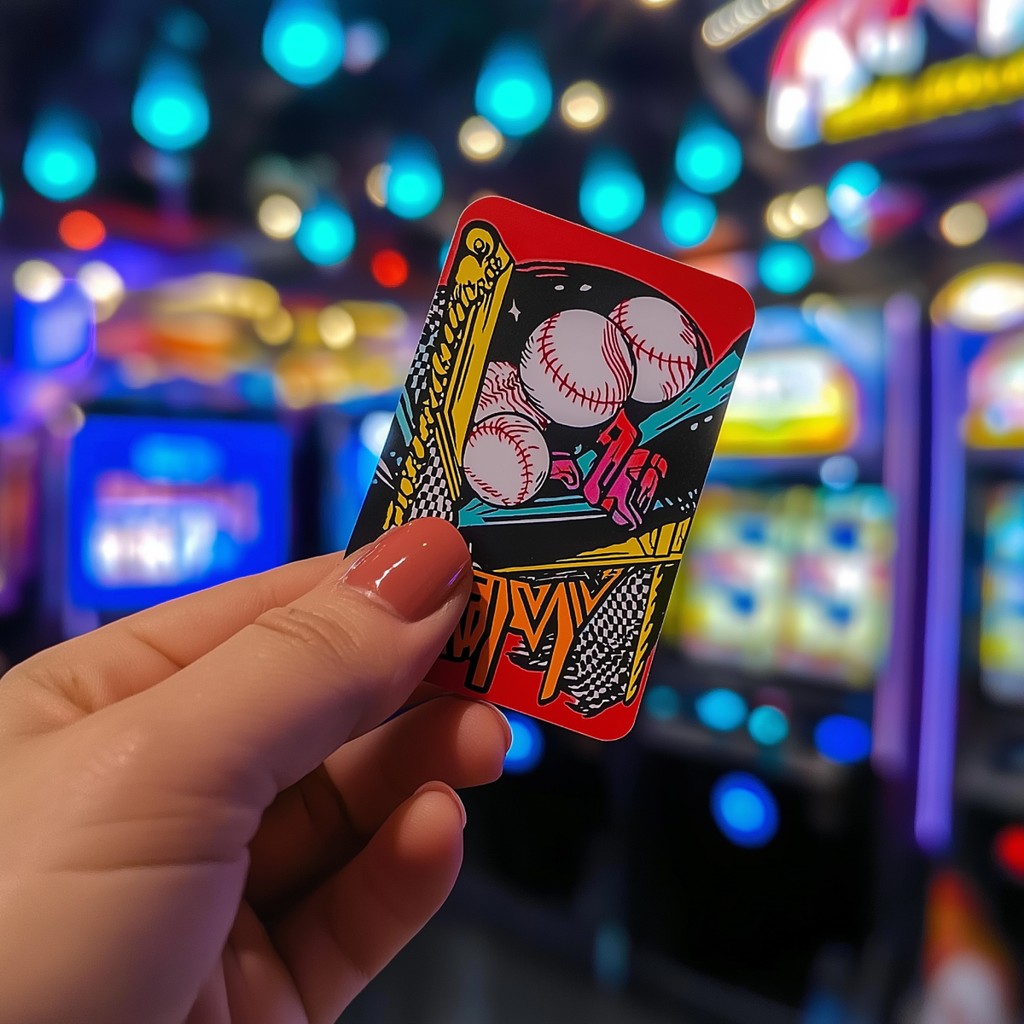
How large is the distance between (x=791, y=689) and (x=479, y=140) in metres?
2.47

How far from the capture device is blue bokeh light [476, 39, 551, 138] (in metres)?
3.15

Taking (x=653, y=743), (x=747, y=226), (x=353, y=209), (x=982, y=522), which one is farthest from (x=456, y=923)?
(x=353, y=209)

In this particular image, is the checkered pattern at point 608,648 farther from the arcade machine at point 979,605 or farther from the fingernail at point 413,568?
the arcade machine at point 979,605

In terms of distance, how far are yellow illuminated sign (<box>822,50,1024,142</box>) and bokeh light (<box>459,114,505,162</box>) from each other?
1.80 metres

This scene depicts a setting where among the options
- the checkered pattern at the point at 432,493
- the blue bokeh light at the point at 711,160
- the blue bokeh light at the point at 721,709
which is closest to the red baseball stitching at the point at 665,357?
the checkered pattern at the point at 432,493

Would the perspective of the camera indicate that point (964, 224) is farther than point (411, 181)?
No

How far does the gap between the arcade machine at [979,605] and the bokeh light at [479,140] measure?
212 cm

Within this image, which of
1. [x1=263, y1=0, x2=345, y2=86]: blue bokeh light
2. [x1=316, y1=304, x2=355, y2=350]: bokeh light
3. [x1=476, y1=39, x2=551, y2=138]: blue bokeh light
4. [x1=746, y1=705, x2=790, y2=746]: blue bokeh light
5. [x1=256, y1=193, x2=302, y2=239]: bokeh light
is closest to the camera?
[x1=746, y1=705, x2=790, y2=746]: blue bokeh light

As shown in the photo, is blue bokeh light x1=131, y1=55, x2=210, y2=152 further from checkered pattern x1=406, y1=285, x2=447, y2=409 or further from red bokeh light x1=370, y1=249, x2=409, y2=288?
checkered pattern x1=406, y1=285, x2=447, y2=409

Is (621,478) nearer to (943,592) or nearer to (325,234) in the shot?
(943,592)

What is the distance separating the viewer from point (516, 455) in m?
0.86

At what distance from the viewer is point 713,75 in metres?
2.16

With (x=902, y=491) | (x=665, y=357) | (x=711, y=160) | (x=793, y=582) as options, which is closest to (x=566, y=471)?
(x=665, y=357)

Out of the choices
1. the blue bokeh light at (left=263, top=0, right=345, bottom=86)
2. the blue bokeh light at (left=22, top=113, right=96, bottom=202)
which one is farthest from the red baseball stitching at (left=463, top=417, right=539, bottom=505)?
the blue bokeh light at (left=22, top=113, right=96, bottom=202)
